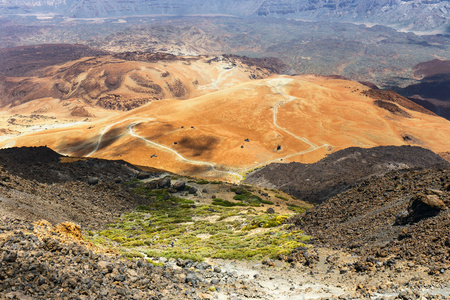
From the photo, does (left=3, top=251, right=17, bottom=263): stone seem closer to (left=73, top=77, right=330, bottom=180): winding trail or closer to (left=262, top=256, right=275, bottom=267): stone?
(left=262, top=256, right=275, bottom=267): stone

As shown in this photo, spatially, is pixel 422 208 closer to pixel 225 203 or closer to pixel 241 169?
pixel 225 203

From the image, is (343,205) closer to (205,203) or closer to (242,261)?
(242,261)

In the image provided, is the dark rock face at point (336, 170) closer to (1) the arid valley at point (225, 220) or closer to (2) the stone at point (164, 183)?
(1) the arid valley at point (225, 220)

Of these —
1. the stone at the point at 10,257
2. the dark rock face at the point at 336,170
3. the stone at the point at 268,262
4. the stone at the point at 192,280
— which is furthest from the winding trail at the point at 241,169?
the stone at the point at 10,257

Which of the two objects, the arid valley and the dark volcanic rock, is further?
the dark volcanic rock

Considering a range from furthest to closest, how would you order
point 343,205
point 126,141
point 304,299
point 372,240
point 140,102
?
point 140,102 → point 126,141 → point 343,205 → point 372,240 → point 304,299

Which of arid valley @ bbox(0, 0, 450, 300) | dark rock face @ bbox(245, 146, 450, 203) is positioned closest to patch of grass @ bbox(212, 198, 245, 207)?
arid valley @ bbox(0, 0, 450, 300)

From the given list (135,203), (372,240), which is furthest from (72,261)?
(135,203)
